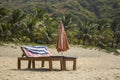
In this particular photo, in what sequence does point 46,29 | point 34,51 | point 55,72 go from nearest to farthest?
point 55,72 < point 34,51 < point 46,29

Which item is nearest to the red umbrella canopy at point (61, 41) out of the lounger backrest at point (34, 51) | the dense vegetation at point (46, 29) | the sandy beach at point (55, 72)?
the lounger backrest at point (34, 51)

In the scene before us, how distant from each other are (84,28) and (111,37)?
23.2 feet

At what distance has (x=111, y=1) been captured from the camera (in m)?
126

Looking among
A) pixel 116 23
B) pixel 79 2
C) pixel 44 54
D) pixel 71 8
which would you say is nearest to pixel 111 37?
pixel 116 23

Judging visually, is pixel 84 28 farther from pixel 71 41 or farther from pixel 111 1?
pixel 111 1

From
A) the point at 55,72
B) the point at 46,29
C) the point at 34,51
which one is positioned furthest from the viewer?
the point at 46,29

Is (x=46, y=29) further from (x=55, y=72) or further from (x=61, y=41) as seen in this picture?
(x=55, y=72)

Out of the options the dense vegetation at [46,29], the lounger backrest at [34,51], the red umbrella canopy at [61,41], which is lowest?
the dense vegetation at [46,29]

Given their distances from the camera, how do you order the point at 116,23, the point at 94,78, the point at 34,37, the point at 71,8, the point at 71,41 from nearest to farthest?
the point at 94,78 → the point at 34,37 → the point at 71,41 → the point at 116,23 → the point at 71,8

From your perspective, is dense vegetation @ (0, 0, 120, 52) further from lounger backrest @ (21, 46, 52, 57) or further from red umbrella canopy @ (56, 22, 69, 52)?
red umbrella canopy @ (56, 22, 69, 52)

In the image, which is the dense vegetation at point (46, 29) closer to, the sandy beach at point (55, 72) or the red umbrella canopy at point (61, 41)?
the sandy beach at point (55, 72)

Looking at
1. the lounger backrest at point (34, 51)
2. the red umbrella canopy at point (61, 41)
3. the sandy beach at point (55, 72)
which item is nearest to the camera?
the sandy beach at point (55, 72)

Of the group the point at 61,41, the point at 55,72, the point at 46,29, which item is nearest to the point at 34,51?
the point at 61,41

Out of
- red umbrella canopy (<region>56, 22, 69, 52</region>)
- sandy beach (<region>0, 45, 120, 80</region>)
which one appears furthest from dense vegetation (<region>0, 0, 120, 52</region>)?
red umbrella canopy (<region>56, 22, 69, 52</region>)
